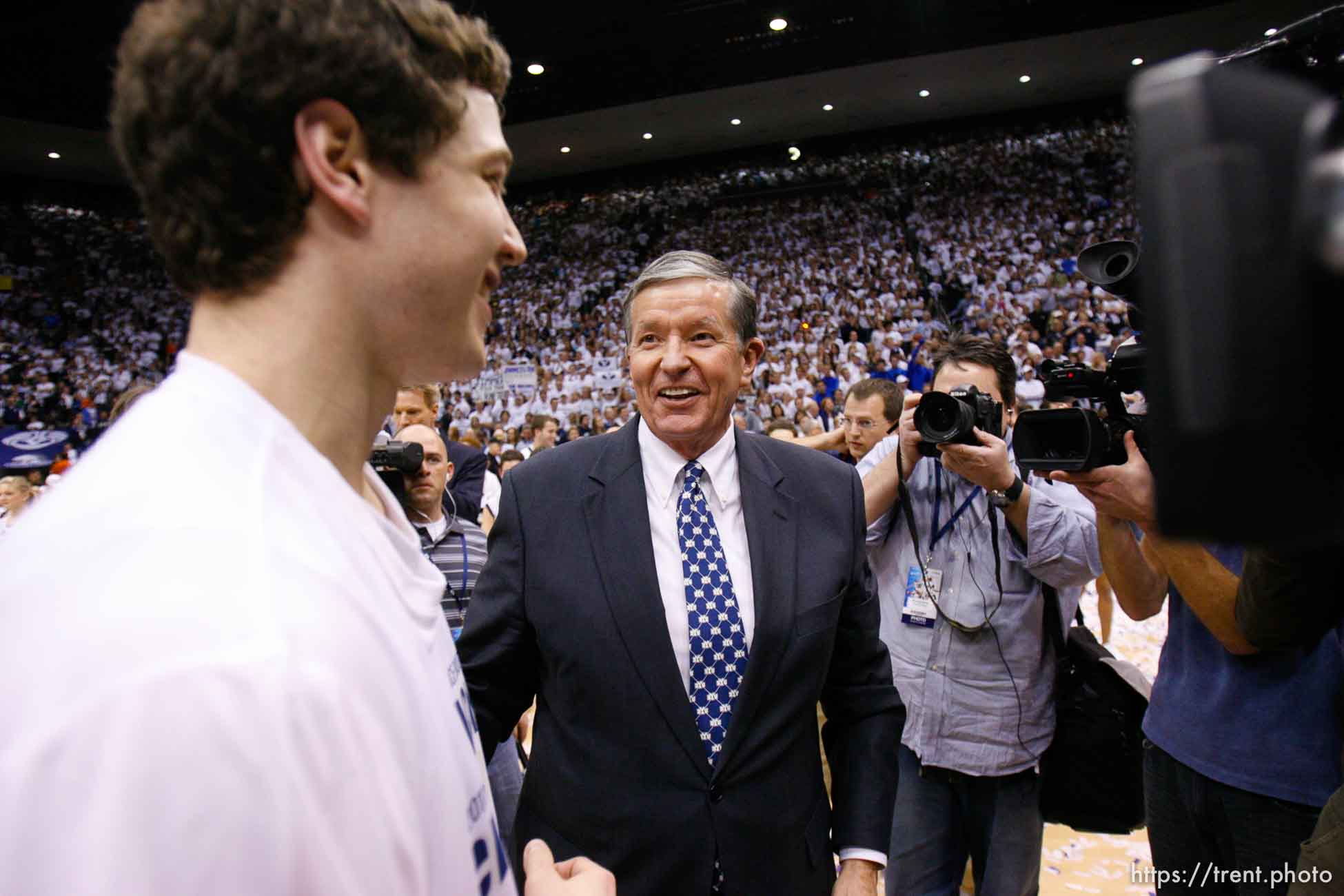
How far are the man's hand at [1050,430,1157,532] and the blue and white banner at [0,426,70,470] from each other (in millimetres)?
15132

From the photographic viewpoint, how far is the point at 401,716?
524mm

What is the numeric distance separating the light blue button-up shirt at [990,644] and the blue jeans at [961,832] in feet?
A: 0.30

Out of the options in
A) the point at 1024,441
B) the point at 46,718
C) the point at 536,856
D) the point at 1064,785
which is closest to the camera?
the point at 46,718

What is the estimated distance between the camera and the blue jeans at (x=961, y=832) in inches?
87.4

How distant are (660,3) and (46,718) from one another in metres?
11.0

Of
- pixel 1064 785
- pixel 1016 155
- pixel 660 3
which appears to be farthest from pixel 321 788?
pixel 1016 155

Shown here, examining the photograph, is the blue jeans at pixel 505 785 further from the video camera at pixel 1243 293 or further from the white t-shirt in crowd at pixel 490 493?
the video camera at pixel 1243 293

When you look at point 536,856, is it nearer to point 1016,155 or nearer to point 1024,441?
point 1024,441

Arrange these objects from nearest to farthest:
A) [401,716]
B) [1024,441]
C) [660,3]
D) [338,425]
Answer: [401,716] → [338,425] → [1024,441] → [660,3]

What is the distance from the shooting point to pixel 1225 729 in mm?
1712

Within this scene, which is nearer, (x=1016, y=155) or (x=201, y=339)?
(x=201, y=339)

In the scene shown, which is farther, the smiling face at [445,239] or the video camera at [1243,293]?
the smiling face at [445,239]

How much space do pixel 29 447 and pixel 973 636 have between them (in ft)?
50.7

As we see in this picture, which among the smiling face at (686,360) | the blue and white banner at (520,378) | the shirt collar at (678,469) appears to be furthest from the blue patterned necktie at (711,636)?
the blue and white banner at (520,378)
